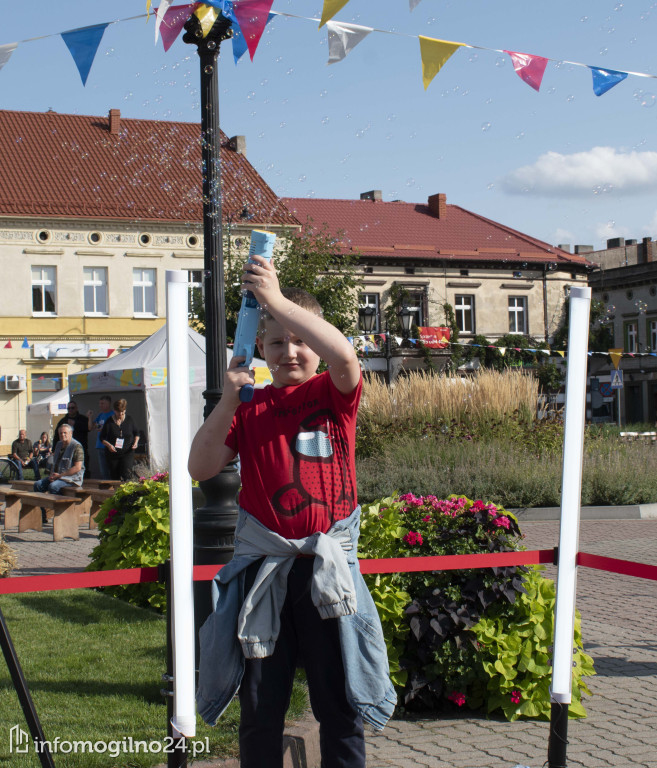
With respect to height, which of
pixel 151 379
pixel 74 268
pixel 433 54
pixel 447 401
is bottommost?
pixel 447 401

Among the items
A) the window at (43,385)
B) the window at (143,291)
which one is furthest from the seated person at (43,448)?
the window at (143,291)

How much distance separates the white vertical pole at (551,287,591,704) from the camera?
3258 mm

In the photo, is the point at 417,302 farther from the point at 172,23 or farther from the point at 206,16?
the point at 172,23

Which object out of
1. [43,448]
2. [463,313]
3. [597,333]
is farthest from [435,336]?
[43,448]

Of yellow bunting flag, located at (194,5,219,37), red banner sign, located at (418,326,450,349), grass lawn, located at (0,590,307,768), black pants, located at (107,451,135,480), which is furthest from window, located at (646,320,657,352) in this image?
yellow bunting flag, located at (194,5,219,37)

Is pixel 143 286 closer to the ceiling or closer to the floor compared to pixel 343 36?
closer to the ceiling

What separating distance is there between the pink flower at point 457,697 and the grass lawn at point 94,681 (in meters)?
0.73

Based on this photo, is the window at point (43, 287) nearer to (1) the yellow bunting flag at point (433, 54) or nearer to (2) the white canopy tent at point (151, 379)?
(2) the white canopy tent at point (151, 379)

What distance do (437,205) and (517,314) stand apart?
7.58 meters

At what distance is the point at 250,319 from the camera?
2.68 metres

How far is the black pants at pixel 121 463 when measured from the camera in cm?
1514

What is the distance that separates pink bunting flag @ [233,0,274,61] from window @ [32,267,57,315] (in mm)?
33857

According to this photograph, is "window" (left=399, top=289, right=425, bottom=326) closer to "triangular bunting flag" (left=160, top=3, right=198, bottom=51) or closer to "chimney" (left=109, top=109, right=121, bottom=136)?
"chimney" (left=109, top=109, right=121, bottom=136)

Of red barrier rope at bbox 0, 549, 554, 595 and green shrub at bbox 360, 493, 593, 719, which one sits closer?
red barrier rope at bbox 0, 549, 554, 595
